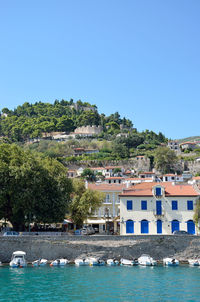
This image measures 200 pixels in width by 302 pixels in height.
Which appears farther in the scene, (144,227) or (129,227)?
(129,227)

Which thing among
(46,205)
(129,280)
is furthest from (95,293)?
(46,205)

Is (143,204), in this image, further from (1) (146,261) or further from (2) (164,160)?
(2) (164,160)

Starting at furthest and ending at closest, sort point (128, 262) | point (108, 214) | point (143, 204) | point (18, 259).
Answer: point (108, 214)
point (143, 204)
point (128, 262)
point (18, 259)

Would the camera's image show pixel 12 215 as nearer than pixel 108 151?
Yes

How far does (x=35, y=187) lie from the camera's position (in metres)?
44.1

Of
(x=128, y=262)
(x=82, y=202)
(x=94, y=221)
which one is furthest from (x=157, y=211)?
(x=94, y=221)

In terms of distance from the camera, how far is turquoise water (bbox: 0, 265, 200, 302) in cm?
2709

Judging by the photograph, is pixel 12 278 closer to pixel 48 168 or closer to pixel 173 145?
pixel 48 168

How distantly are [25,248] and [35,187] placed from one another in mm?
6552

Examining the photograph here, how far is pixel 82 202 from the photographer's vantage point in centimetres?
4869

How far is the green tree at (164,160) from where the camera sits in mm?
118500

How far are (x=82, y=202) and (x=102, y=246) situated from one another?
8222 millimetres

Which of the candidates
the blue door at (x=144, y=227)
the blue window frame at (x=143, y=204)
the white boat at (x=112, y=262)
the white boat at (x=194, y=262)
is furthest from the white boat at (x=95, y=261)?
the blue window frame at (x=143, y=204)

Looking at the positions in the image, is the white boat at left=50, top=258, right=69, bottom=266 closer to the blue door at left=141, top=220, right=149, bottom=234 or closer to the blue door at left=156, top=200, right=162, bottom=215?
the blue door at left=141, top=220, right=149, bottom=234
